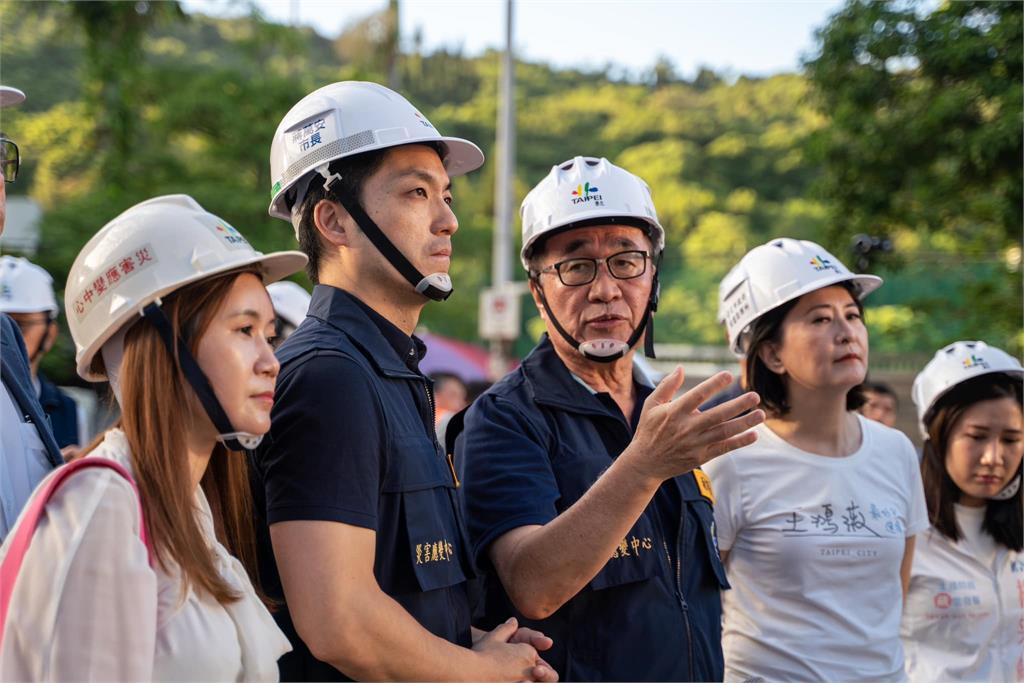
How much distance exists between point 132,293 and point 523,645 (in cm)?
126

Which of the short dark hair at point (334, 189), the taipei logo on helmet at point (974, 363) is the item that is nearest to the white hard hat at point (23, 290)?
the short dark hair at point (334, 189)

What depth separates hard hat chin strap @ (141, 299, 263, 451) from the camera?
2.25m

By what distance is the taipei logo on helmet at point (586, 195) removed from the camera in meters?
3.47

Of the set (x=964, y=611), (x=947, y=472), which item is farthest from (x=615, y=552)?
(x=947, y=472)

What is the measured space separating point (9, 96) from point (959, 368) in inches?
150

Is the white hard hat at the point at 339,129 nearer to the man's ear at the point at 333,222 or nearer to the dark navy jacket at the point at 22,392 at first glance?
the man's ear at the point at 333,222

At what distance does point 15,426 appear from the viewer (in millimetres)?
2738

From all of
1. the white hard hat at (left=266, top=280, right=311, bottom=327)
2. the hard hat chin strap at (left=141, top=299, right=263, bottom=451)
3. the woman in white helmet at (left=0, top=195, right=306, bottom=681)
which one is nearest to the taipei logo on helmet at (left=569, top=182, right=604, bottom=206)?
the woman in white helmet at (left=0, top=195, right=306, bottom=681)

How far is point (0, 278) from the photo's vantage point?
6.39m

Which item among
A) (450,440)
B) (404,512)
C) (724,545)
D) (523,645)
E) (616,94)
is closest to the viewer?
(404,512)

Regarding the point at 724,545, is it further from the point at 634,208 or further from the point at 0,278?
the point at 0,278

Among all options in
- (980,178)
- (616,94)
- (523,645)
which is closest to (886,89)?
(980,178)

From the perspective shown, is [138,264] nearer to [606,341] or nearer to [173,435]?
[173,435]

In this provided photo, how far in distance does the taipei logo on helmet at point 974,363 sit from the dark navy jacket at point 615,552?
1942 millimetres
